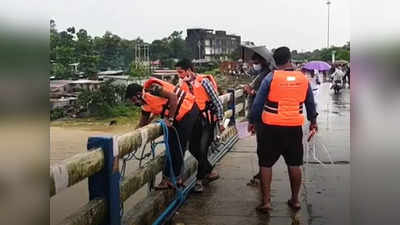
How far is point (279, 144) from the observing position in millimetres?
4324

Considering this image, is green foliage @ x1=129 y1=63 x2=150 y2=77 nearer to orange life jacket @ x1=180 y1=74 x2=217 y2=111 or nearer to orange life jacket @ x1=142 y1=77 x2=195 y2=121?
orange life jacket @ x1=180 y1=74 x2=217 y2=111

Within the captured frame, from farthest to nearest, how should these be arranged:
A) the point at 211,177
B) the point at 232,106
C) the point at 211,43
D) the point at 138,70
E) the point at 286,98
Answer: the point at 232,106 < the point at 211,43 < the point at 138,70 < the point at 211,177 < the point at 286,98

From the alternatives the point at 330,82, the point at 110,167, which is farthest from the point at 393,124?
the point at 330,82

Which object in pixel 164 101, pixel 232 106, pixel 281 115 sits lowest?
pixel 232 106

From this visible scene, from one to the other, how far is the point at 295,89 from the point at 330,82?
1663 centimetres

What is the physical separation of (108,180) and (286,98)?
166 centimetres

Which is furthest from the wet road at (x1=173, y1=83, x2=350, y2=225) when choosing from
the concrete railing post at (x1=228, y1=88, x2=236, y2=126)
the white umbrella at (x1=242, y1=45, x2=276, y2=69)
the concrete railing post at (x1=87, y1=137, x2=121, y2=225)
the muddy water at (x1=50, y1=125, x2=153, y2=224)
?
the concrete railing post at (x1=228, y1=88, x2=236, y2=126)

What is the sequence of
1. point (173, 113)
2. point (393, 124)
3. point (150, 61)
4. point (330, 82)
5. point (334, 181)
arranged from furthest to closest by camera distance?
1. point (330, 82)
2. point (150, 61)
3. point (334, 181)
4. point (173, 113)
5. point (393, 124)

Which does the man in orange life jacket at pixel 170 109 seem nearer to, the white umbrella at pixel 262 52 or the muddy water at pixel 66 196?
the muddy water at pixel 66 196

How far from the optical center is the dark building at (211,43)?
6.70 m

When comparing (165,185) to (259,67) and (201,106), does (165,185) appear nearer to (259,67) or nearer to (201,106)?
(201,106)

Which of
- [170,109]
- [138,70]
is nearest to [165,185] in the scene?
[170,109]

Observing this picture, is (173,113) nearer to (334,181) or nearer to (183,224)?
(183,224)

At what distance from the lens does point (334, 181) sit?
5727mm
